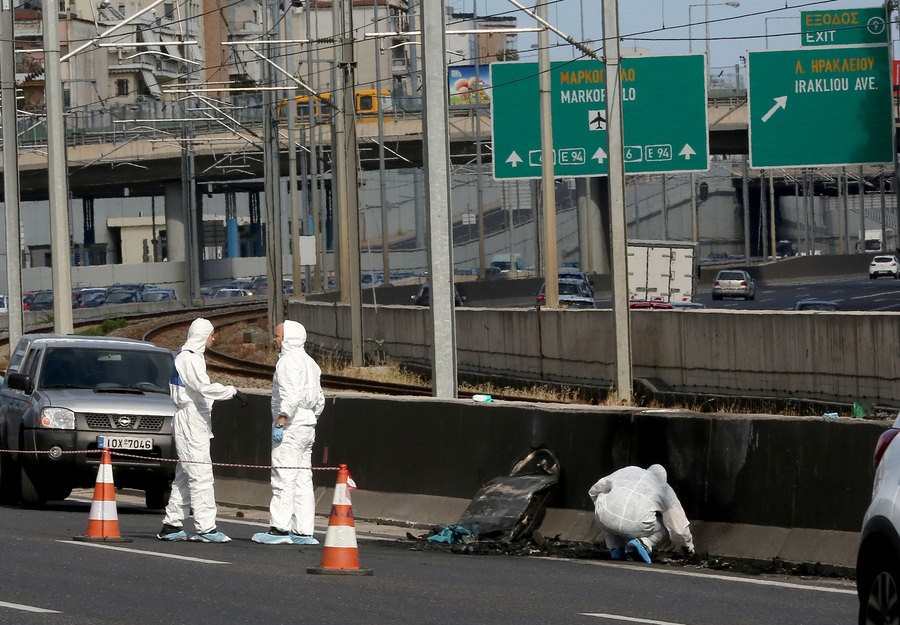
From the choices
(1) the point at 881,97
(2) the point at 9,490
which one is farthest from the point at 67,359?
(1) the point at 881,97

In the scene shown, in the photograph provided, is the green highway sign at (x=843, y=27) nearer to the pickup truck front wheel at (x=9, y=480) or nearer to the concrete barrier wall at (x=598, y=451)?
the concrete barrier wall at (x=598, y=451)

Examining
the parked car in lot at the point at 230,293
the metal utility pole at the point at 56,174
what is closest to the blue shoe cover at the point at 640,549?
the metal utility pole at the point at 56,174

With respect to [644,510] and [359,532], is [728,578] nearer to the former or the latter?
[644,510]

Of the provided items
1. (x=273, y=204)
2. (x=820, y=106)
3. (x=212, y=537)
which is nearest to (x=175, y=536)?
(x=212, y=537)

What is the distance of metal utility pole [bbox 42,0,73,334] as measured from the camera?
23.1 m

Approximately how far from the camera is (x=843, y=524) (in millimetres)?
10117

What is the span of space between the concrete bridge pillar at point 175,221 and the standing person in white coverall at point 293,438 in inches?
3118

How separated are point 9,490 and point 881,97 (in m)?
19.2

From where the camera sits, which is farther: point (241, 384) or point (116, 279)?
point (116, 279)

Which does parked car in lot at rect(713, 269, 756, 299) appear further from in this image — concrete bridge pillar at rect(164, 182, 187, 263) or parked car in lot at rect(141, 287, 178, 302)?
concrete bridge pillar at rect(164, 182, 187, 263)

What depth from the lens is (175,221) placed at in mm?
93500

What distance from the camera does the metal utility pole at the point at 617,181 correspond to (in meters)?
20.2

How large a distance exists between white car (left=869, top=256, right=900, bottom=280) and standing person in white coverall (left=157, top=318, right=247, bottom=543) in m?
75.3

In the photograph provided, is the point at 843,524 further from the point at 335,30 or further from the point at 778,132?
the point at 335,30
